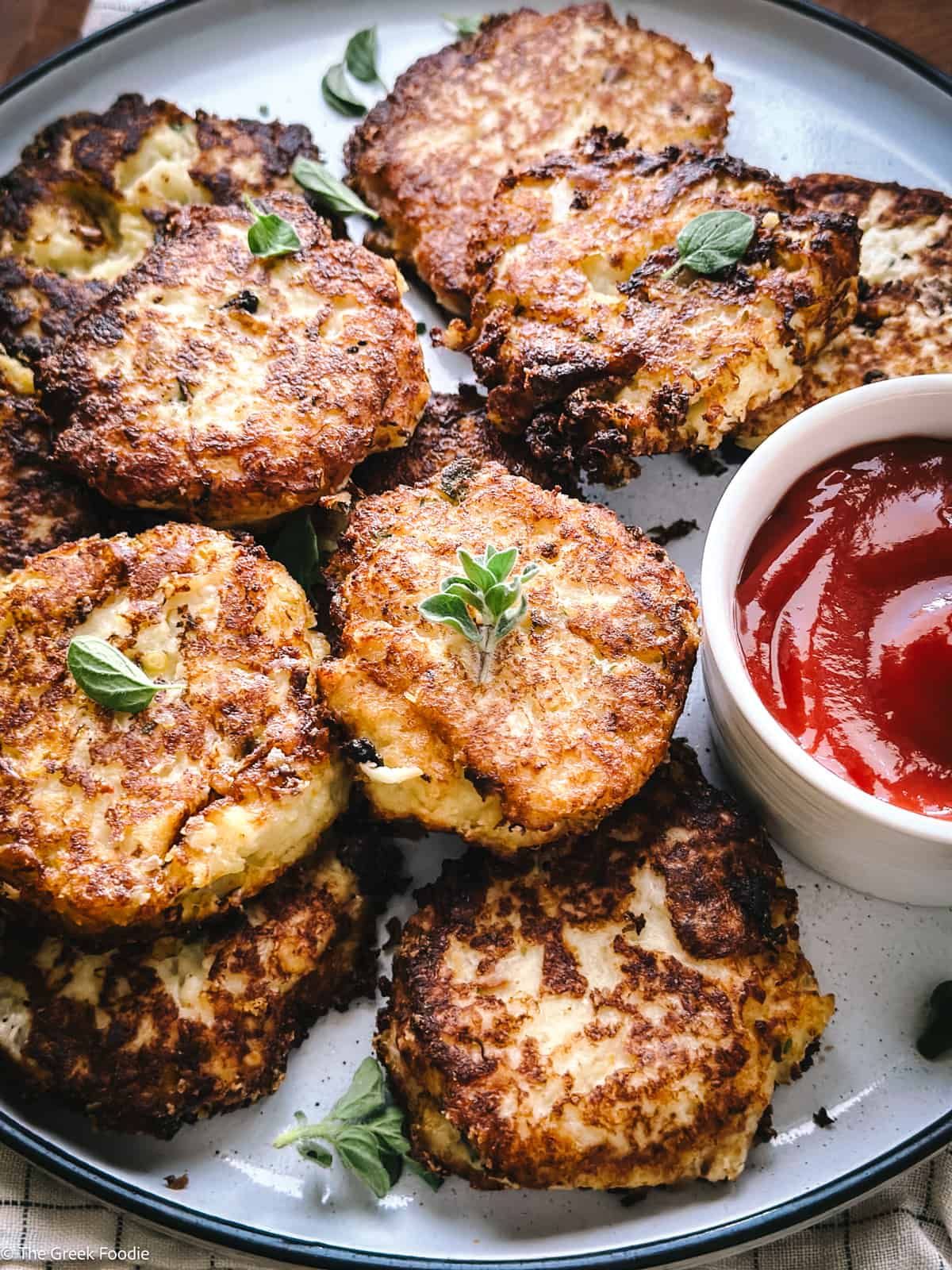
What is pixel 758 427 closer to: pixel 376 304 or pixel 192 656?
pixel 376 304

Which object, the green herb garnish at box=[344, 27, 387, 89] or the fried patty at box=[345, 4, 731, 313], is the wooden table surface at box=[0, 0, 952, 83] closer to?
the fried patty at box=[345, 4, 731, 313]

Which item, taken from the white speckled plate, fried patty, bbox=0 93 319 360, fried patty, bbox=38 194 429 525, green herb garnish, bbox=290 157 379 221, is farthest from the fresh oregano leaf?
fried patty, bbox=38 194 429 525

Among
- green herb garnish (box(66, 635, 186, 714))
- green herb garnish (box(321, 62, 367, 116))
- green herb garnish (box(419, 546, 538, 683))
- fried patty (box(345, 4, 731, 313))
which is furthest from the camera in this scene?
green herb garnish (box(321, 62, 367, 116))

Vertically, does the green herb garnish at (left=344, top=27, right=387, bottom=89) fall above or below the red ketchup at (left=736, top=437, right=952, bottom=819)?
above

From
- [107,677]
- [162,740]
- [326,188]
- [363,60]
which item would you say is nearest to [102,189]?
[326,188]

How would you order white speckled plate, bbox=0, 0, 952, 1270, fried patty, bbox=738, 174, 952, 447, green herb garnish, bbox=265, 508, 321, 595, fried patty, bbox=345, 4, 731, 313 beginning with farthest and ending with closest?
fried patty, bbox=345, 4, 731, 313
fried patty, bbox=738, 174, 952, 447
green herb garnish, bbox=265, 508, 321, 595
white speckled plate, bbox=0, 0, 952, 1270

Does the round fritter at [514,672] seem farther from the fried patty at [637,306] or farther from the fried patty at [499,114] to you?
the fried patty at [499,114]

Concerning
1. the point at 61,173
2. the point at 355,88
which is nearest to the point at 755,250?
the point at 355,88
